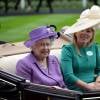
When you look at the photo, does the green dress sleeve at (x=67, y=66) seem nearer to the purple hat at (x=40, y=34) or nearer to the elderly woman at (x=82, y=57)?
the elderly woman at (x=82, y=57)

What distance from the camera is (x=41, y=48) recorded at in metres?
5.19

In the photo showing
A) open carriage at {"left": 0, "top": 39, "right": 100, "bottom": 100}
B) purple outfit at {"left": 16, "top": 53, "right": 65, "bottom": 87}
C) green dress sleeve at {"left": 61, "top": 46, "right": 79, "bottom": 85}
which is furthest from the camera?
green dress sleeve at {"left": 61, "top": 46, "right": 79, "bottom": 85}

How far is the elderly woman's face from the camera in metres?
5.19

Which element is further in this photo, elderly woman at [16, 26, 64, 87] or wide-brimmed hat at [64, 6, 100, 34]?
wide-brimmed hat at [64, 6, 100, 34]

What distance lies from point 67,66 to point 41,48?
387mm

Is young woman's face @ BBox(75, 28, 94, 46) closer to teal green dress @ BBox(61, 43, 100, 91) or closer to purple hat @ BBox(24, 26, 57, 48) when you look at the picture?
teal green dress @ BBox(61, 43, 100, 91)

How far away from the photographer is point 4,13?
25.3 meters

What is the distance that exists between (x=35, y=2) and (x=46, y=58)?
26718 millimetres

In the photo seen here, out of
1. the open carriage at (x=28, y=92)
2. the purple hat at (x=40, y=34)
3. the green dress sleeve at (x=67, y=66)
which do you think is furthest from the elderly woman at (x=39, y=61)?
the open carriage at (x=28, y=92)

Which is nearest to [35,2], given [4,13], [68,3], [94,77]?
[68,3]

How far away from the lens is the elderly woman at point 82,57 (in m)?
5.37

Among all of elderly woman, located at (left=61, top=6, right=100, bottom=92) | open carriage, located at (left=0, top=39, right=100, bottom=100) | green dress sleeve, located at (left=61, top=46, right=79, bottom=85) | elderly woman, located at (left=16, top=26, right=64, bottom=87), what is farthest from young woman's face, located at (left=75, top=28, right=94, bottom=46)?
open carriage, located at (left=0, top=39, right=100, bottom=100)

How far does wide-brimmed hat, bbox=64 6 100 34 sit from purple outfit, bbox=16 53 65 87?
41 cm

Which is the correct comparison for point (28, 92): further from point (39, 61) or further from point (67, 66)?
point (67, 66)
